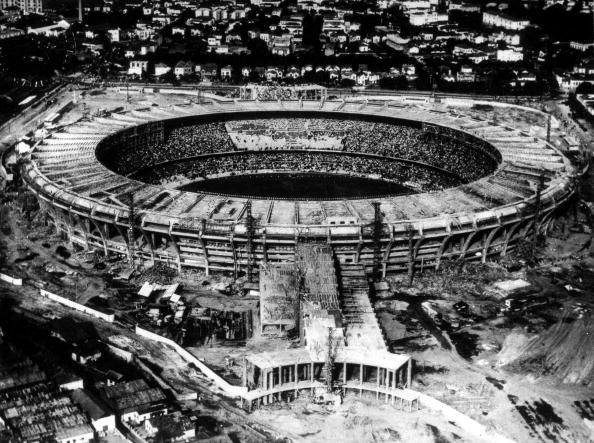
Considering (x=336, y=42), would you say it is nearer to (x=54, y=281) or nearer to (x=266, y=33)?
(x=266, y=33)

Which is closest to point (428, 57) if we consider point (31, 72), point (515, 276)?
point (31, 72)

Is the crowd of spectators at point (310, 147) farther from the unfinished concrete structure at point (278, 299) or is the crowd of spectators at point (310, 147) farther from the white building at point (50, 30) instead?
the white building at point (50, 30)

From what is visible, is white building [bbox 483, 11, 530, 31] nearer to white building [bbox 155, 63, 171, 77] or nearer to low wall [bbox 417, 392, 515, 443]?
white building [bbox 155, 63, 171, 77]

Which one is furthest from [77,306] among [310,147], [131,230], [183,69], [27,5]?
[27,5]

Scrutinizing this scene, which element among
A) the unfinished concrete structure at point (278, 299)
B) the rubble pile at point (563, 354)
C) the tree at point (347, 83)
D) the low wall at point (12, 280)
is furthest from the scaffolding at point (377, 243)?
the tree at point (347, 83)

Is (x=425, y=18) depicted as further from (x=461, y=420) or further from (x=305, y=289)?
(x=461, y=420)

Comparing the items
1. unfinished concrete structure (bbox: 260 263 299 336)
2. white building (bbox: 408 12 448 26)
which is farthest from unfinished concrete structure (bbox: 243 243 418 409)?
white building (bbox: 408 12 448 26)
